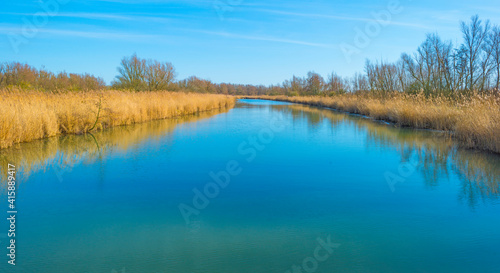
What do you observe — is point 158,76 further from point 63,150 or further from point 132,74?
point 63,150

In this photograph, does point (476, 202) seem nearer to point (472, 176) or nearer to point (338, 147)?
point (472, 176)

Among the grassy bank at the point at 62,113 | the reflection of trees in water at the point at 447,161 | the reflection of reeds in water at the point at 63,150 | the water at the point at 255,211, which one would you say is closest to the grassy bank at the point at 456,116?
the reflection of trees in water at the point at 447,161

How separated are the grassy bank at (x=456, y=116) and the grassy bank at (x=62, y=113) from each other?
9.29 m

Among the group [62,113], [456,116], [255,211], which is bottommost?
[255,211]

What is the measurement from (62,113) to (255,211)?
734cm

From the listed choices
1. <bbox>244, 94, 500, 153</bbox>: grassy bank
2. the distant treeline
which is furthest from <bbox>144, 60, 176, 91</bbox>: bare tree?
<bbox>244, 94, 500, 153</bbox>: grassy bank

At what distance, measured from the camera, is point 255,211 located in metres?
3.37

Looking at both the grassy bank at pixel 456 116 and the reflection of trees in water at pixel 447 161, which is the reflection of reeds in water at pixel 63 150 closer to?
the reflection of trees in water at pixel 447 161

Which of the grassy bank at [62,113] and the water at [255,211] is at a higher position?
the grassy bank at [62,113]

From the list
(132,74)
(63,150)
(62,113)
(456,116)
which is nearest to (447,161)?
(456,116)

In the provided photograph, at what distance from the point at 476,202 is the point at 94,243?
3.93 meters

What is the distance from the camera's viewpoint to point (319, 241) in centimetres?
271

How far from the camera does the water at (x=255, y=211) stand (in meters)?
2.42

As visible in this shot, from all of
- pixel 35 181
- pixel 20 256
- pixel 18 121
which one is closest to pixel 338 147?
pixel 35 181
